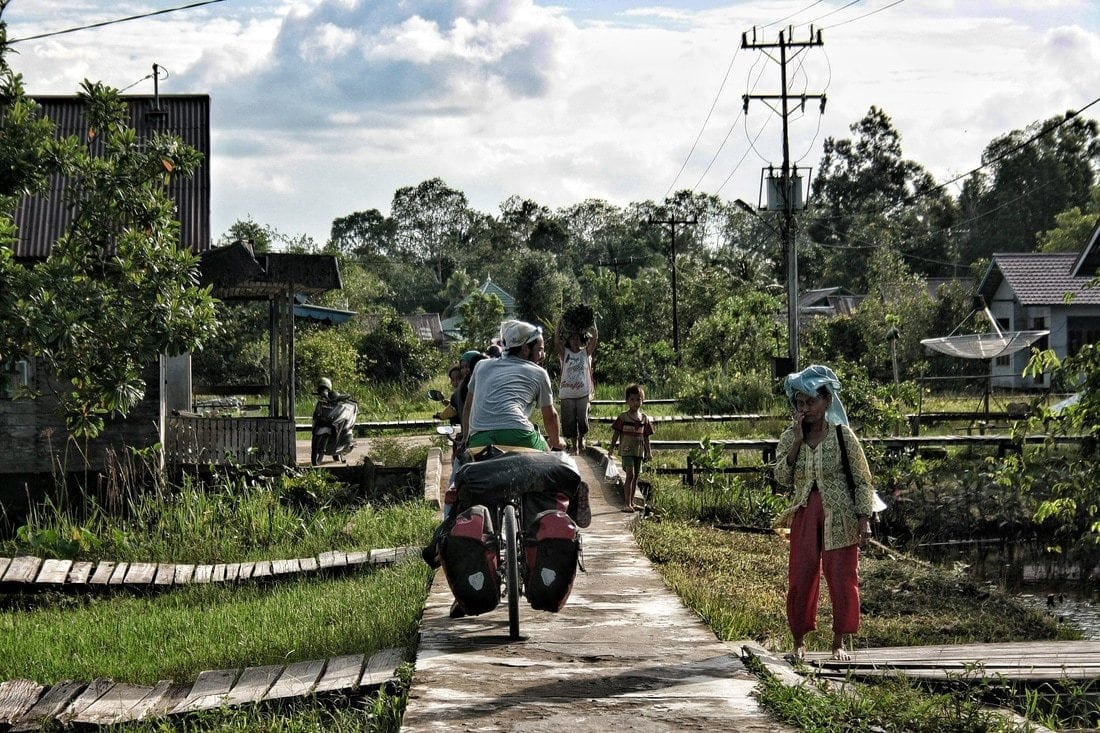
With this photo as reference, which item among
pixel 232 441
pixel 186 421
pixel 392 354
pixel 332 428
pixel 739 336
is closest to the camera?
pixel 232 441

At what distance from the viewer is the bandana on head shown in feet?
24.0

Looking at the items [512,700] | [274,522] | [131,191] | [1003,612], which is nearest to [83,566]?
[274,522]

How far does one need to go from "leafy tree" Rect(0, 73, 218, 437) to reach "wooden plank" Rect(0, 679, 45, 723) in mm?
3557

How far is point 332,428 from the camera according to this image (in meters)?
19.5

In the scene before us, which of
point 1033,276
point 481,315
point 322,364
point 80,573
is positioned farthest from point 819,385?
point 1033,276

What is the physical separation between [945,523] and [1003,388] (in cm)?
3019

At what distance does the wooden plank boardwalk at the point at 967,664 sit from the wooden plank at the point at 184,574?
6.80 meters

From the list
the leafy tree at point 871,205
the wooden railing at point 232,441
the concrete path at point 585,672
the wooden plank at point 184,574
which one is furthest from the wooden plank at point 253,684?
the leafy tree at point 871,205

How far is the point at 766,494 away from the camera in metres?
15.4

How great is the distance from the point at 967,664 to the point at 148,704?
14.4 feet

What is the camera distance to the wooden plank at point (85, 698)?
6.85 meters

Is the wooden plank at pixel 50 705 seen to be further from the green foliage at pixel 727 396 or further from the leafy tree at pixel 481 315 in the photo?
the leafy tree at pixel 481 315

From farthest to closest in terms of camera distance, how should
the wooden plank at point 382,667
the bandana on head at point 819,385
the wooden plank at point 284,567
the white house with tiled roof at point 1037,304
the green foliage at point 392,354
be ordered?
the white house with tiled roof at point 1037,304 → the green foliage at point 392,354 → the wooden plank at point 284,567 → the bandana on head at point 819,385 → the wooden plank at point 382,667

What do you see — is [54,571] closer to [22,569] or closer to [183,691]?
[22,569]
